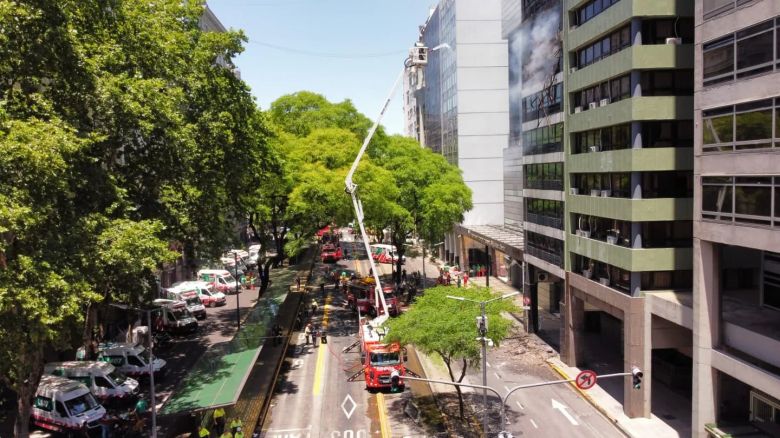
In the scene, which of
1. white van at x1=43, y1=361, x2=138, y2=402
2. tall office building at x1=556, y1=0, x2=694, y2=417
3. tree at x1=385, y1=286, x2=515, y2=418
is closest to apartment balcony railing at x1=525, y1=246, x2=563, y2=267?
tall office building at x1=556, y1=0, x2=694, y2=417

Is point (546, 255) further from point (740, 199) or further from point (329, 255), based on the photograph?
point (329, 255)

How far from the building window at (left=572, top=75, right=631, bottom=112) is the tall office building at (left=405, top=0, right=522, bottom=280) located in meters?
29.2

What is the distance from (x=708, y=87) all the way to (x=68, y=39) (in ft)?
82.2

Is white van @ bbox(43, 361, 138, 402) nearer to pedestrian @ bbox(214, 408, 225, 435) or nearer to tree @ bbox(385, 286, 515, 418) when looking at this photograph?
pedestrian @ bbox(214, 408, 225, 435)

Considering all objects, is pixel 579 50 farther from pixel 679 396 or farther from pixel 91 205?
pixel 91 205

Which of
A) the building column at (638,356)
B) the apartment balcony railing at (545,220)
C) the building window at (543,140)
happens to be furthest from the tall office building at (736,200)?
the building window at (543,140)

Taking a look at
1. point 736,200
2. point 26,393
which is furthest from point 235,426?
point 736,200

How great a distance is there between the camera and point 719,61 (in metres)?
22.4

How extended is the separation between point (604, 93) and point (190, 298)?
38.0 metres

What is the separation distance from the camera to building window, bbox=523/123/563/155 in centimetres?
3694

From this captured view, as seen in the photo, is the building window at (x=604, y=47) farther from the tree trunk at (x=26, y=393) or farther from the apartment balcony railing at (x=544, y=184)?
the tree trunk at (x=26, y=393)

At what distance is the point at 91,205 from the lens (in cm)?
2527

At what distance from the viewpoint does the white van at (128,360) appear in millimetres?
35656

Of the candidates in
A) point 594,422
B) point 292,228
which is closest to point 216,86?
point 292,228
